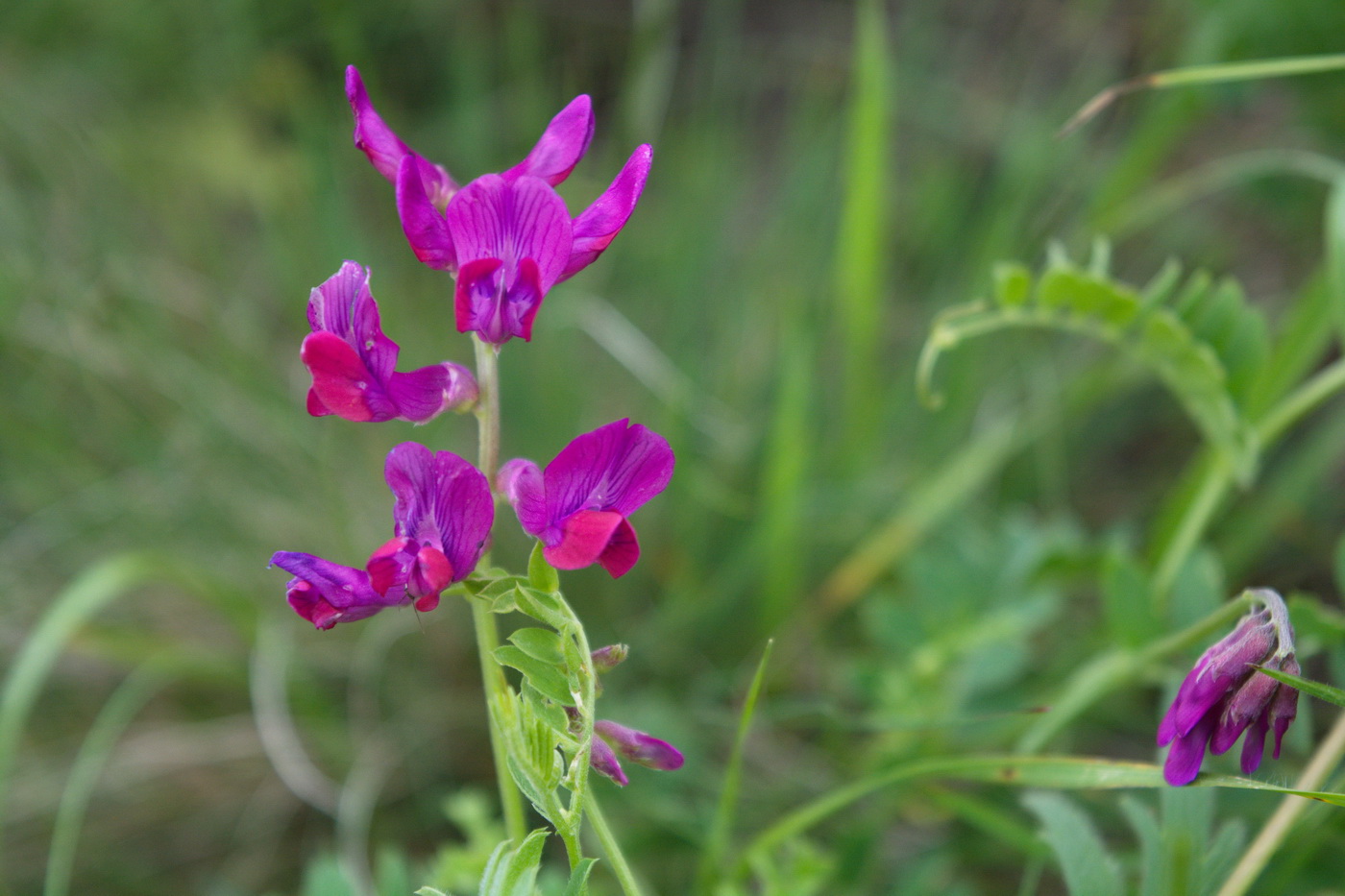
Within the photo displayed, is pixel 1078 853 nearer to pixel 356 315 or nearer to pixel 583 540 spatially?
pixel 583 540

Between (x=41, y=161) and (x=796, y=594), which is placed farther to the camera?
(x=41, y=161)

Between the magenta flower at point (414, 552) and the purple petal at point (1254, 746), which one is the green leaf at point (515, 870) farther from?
the purple petal at point (1254, 746)

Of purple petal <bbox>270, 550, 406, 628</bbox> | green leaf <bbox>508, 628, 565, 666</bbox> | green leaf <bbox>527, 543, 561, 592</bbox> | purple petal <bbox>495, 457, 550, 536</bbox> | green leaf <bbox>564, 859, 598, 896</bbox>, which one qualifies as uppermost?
purple petal <bbox>495, 457, 550, 536</bbox>

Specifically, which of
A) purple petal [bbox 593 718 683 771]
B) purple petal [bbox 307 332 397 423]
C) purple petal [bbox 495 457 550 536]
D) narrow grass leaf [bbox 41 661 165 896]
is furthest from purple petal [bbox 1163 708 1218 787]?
narrow grass leaf [bbox 41 661 165 896]

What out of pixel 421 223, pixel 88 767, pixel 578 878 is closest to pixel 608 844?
pixel 578 878

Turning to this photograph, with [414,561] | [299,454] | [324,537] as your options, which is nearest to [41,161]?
[299,454]

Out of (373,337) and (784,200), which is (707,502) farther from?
(373,337)

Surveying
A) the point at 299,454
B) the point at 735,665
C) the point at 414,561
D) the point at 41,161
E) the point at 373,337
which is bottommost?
the point at 414,561

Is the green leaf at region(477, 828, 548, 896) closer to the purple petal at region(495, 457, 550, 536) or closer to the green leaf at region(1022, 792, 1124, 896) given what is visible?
the purple petal at region(495, 457, 550, 536)
